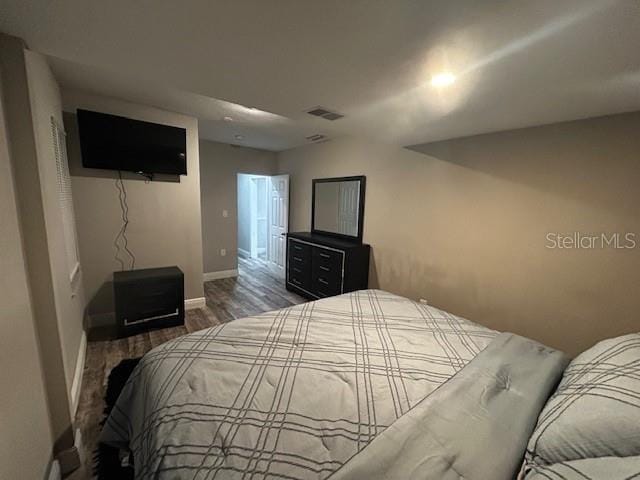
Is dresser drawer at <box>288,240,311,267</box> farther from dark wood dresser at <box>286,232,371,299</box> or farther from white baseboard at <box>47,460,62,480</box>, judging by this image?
white baseboard at <box>47,460,62,480</box>

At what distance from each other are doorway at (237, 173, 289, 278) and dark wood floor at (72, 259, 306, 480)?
467mm

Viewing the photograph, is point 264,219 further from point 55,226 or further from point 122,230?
point 55,226

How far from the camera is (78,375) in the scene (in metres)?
2.01

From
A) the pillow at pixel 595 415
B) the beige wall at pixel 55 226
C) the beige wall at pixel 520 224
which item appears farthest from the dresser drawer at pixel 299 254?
the pillow at pixel 595 415

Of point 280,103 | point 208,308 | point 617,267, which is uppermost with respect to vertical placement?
point 280,103

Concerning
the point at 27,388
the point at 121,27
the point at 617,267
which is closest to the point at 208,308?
the point at 27,388

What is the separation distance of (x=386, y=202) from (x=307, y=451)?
2.94 m

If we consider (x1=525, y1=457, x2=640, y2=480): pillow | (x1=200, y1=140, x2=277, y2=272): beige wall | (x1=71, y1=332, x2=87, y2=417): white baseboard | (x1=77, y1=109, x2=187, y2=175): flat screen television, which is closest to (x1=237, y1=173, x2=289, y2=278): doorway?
(x1=200, y1=140, x2=277, y2=272): beige wall

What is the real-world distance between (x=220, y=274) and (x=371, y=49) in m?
4.56

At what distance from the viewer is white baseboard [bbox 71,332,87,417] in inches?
69.8

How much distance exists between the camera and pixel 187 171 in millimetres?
3262

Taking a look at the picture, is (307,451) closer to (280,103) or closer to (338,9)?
(338,9)

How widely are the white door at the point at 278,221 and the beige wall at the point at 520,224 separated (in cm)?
211

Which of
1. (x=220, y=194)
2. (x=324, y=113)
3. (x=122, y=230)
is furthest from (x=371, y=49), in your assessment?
(x=220, y=194)
